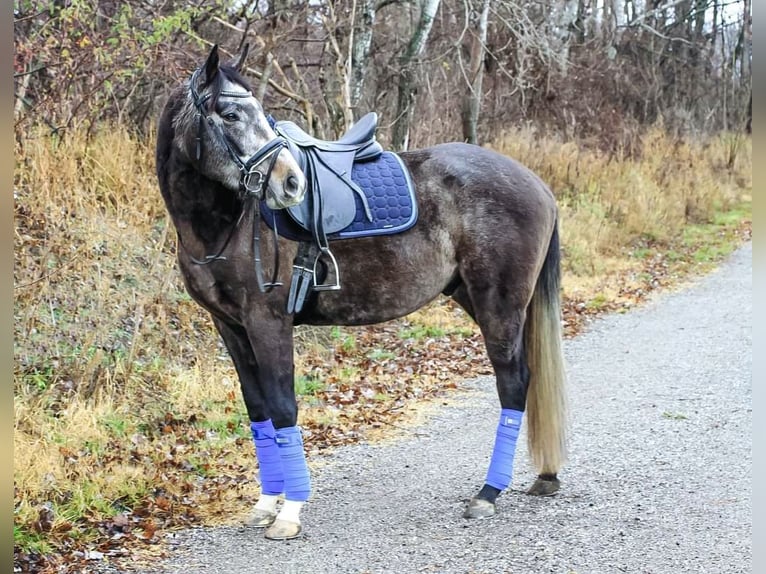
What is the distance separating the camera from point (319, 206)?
158 inches

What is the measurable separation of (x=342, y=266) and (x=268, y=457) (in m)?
1.08

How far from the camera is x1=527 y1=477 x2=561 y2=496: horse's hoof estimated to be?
455cm

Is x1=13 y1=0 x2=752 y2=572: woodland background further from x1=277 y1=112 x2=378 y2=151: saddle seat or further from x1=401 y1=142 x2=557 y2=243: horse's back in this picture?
x1=277 y1=112 x2=378 y2=151: saddle seat

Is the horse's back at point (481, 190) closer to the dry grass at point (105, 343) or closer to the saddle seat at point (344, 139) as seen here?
the saddle seat at point (344, 139)

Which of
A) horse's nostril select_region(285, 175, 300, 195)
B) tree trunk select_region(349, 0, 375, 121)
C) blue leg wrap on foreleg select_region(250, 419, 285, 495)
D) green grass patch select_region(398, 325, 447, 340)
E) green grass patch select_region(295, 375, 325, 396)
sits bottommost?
green grass patch select_region(398, 325, 447, 340)

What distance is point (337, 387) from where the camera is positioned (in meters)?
6.78

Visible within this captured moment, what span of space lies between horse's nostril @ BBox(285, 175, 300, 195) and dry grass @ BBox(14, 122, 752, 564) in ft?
6.14

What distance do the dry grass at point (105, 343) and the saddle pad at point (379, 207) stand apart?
1634 millimetres

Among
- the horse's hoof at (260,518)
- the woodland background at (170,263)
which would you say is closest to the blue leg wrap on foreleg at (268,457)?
the horse's hoof at (260,518)

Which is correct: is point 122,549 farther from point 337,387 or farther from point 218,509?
point 337,387

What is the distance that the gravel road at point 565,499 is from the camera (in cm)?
373

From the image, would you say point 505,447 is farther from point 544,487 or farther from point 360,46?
point 360,46

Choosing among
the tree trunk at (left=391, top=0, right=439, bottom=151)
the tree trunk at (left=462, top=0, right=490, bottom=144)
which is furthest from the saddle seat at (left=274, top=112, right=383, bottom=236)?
the tree trunk at (left=462, top=0, right=490, bottom=144)

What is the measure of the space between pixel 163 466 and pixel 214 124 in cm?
226
